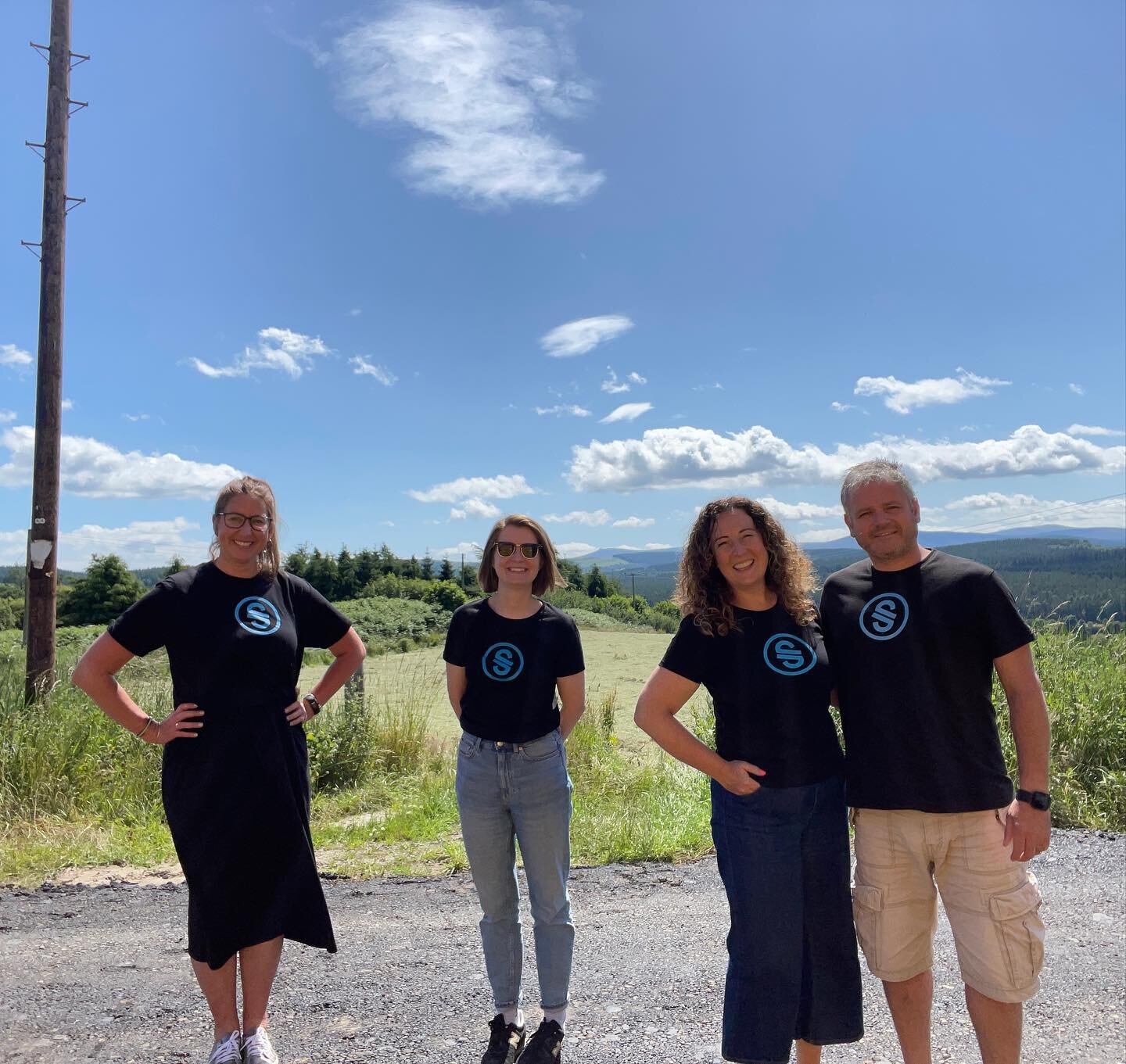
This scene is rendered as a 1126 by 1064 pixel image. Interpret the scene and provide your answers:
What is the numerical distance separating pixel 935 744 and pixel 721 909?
2.16m

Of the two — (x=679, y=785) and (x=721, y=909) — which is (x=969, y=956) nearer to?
(x=721, y=909)

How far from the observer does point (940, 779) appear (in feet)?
7.56

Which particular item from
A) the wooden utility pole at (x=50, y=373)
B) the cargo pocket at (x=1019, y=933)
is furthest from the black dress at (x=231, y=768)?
the wooden utility pole at (x=50, y=373)

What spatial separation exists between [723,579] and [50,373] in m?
7.07

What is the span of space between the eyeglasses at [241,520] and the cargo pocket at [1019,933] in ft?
8.51

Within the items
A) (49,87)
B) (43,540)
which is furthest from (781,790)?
(49,87)

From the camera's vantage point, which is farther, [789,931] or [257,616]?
[257,616]

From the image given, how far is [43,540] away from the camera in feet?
23.0

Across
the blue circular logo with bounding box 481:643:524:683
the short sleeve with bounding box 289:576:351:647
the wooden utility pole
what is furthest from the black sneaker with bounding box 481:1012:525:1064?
the wooden utility pole

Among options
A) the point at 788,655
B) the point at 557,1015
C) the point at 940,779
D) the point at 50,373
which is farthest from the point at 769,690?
the point at 50,373

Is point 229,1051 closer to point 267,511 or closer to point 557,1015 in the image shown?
point 557,1015

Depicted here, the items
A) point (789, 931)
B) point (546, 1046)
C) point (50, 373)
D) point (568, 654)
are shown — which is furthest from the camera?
point (50, 373)

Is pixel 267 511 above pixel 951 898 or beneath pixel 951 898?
above

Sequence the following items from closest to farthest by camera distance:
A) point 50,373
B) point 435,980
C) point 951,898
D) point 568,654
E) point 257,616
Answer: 1. point 951,898
2. point 257,616
3. point 568,654
4. point 435,980
5. point 50,373
